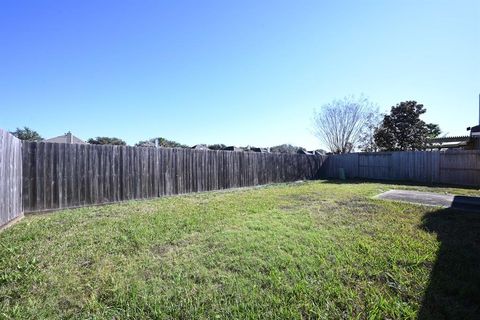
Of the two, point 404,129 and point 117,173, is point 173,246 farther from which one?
point 404,129

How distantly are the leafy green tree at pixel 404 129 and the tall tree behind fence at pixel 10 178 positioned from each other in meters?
22.3

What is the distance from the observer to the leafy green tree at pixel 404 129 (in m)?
19.5

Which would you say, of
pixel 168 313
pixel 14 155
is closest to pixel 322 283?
pixel 168 313

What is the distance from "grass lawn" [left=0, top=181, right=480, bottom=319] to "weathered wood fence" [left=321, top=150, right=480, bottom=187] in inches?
372

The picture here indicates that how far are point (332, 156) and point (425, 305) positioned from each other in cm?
1509

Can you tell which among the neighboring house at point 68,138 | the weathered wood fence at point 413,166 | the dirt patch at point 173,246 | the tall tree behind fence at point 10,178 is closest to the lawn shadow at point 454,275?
the dirt patch at point 173,246

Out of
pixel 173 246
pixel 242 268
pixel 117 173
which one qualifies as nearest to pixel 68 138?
pixel 117 173

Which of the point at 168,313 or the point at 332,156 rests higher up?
the point at 332,156

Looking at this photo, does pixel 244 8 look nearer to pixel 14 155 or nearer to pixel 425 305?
pixel 14 155

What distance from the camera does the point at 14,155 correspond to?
4816 millimetres

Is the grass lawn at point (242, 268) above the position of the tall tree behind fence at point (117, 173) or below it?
below

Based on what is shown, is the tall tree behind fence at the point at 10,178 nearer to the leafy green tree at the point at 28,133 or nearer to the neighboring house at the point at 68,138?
the neighboring house at the point at 68,138

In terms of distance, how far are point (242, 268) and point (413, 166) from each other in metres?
13.9

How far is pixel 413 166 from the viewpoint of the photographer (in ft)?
43.3
